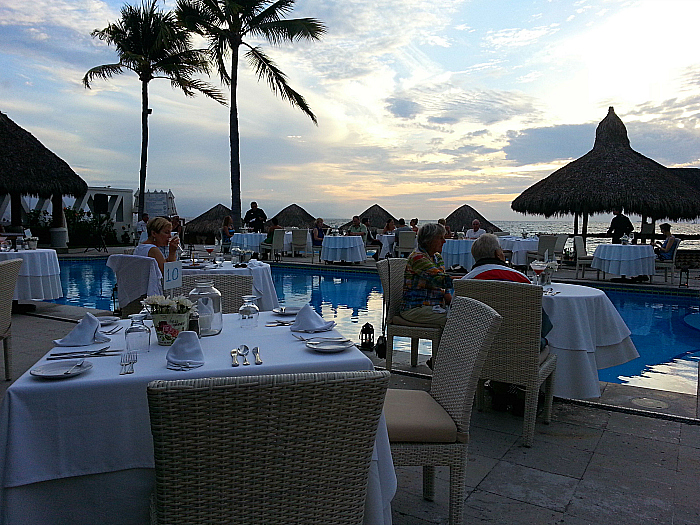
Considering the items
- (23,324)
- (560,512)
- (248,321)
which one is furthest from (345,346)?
(23,324)

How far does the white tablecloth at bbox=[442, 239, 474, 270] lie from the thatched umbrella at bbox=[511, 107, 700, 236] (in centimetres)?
488

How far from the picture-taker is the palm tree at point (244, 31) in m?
14.0

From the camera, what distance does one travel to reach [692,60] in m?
9.41

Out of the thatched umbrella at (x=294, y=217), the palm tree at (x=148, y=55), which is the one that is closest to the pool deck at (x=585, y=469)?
the palm tree at (x=148, y=55)

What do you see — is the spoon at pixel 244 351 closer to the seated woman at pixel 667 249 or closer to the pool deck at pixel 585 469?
the pool deck at pixel 585 469

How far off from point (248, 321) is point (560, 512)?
157 centimetres

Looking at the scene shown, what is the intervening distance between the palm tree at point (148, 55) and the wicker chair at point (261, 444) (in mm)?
17411

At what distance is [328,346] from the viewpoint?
6.23 ft

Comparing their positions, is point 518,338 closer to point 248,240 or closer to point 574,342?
point 574,342

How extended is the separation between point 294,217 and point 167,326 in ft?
68.4

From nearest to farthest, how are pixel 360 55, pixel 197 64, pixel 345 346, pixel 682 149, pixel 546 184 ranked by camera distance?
pixel 345 346 → pixel 360 55 → pixel 546 184 → pixel 197 64 → pixel 682 149

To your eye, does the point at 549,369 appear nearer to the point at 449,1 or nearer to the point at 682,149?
the point at 449,1

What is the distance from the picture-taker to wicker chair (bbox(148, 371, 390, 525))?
1.07 meters

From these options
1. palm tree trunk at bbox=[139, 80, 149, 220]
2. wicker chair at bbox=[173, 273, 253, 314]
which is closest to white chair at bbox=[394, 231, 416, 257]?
palm tree trunk at bbox=[139, 80, 149, 220]
